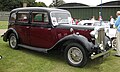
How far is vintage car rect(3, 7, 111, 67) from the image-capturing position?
619 cm

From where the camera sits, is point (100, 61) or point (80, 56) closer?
point (80, 56)

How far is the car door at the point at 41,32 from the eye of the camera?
697 cm

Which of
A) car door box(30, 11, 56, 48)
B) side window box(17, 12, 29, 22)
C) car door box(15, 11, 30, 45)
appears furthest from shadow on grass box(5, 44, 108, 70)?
side window box(17, 12, 29, 22)

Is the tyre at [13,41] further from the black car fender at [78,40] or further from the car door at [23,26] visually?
the black car fender at [78,40]

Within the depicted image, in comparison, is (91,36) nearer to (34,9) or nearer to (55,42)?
(55,42)

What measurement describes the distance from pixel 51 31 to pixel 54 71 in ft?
5.20

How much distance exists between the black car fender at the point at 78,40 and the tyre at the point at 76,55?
0.14 meters

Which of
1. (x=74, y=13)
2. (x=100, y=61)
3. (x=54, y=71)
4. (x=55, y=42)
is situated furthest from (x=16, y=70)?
(x=74, y=13)

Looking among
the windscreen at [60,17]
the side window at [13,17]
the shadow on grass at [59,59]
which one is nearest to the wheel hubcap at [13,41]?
the shadow on grass at [59,59]

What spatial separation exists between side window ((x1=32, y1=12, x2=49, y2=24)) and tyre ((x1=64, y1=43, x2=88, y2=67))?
139 centimetres

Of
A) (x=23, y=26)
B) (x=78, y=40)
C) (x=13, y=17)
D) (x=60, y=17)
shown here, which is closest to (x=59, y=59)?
(x=78, y=40)

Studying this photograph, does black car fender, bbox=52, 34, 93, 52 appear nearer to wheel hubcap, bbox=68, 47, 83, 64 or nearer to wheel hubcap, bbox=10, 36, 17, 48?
wheel hubcap, bbox=68, 47, 83, 64

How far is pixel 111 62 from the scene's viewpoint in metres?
6.91

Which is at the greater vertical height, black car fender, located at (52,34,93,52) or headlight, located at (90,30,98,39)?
headlight, located at (90,30,98,39)
